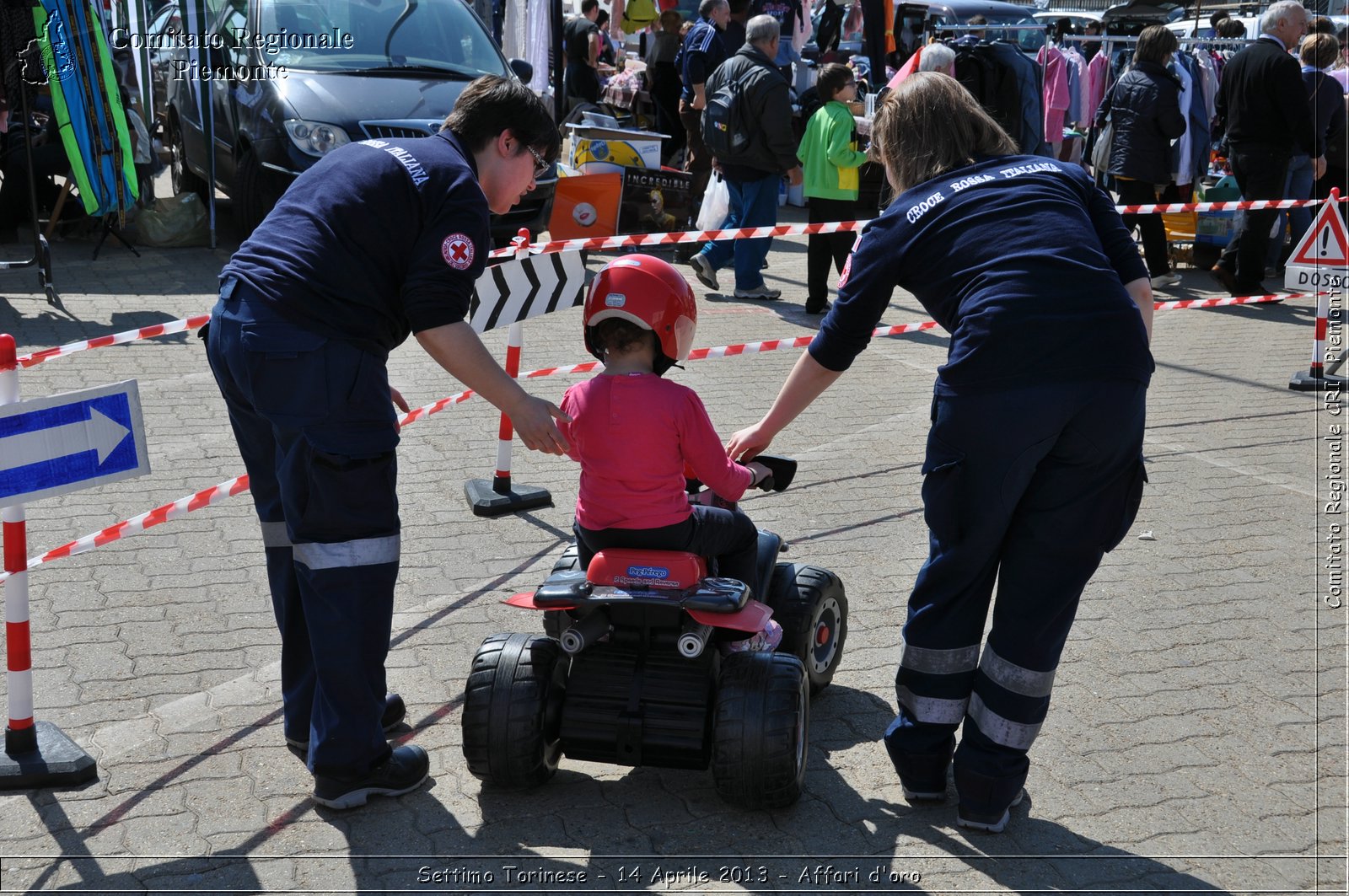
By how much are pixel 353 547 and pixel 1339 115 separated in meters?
10.7

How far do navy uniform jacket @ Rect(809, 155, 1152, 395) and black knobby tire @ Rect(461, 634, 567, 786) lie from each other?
49.0 inches

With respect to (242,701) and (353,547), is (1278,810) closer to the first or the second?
(353,547)

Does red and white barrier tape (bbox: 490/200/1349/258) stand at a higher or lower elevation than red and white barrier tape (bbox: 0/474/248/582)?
higher

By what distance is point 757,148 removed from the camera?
10250mm

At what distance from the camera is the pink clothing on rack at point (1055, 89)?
1548 cm

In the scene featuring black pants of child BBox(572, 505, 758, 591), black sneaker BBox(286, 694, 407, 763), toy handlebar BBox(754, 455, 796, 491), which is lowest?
black sneaker BBox(286, 694, 407, 763)

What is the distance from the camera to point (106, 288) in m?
10.2

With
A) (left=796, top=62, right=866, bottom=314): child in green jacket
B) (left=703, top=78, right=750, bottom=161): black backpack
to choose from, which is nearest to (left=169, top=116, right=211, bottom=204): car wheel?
(left=703, top=78, right=750, bottom=161): black backpack

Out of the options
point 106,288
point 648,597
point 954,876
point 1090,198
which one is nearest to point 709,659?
point 648,597

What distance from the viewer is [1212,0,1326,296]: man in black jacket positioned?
34.2ft

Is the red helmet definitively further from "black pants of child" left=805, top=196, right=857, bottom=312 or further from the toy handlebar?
"black pants of child" left=805, top=196, right=857, bottom=312

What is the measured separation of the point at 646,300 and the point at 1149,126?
358 inches

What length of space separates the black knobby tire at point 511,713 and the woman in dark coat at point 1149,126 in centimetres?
897

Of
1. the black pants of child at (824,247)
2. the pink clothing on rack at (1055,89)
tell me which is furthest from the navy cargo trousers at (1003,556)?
the pink clothing on rack at (1055,89)
